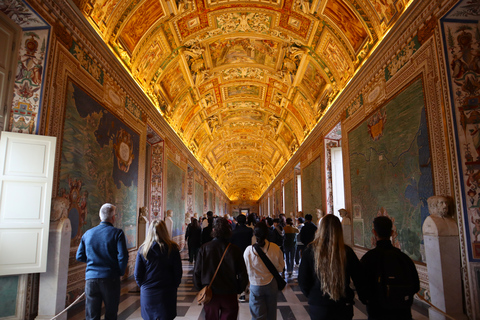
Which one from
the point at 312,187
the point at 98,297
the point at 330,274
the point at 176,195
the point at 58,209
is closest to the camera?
the point at 330,274

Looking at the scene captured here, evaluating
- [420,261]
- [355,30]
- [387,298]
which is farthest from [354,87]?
[387,298]

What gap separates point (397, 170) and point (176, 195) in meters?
12.8

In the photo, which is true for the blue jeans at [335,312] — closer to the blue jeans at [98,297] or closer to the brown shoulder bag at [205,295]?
the brown shoulder bag at [205,295]

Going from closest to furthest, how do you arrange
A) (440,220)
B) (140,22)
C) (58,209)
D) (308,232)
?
(440,220) < (58,209) < (308,232) < (140,22)

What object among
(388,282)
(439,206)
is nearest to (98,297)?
(388,282)

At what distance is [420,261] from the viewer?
22.4 ft

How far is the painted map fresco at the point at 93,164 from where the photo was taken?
22.9ft

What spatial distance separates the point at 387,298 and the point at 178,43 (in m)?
11.7

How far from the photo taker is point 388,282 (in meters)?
3.06

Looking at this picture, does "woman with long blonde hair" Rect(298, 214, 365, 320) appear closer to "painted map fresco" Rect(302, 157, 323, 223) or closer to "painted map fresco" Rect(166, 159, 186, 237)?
"painted map fresco" Rect(302, 157, 323, 223)

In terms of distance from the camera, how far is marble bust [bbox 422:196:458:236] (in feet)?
18.5

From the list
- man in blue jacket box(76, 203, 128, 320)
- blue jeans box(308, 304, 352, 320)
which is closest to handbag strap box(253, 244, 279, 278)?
blue jeans box(308, 304, 352, 320)

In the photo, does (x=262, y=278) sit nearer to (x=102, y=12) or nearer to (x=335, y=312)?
(x=335, y=312)

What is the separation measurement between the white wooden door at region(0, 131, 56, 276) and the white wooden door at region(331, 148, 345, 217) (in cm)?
1191
